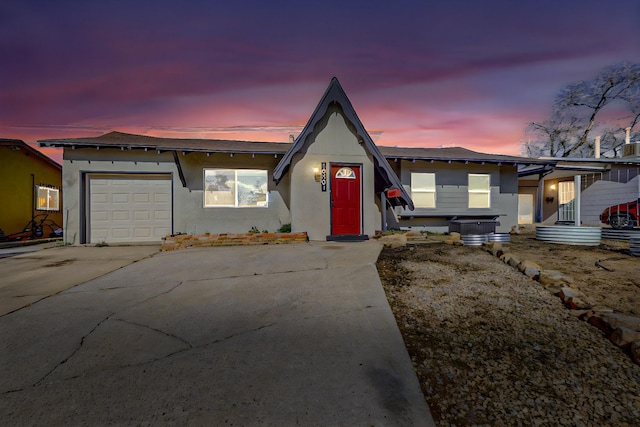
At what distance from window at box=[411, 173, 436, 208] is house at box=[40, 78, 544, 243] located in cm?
33

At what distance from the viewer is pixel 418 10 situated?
893 cm

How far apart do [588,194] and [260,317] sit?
20866mm

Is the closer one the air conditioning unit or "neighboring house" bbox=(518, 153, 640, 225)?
"neighboring house" bbox=(518, 153, 640, 225)

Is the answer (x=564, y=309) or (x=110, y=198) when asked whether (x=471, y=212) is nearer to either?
(x=564, y=309)

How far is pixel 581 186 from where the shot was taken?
1625 cm

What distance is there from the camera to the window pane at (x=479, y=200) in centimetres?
1285

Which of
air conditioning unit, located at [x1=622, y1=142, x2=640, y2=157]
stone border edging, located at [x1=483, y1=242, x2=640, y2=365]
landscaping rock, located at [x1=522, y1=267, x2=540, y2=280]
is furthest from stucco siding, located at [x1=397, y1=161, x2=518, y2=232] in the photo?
air conditioning unit, located at [x1=622, y1=142, x2=640, y2=157]

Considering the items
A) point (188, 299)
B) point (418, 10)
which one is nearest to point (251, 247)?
point (188, 299)

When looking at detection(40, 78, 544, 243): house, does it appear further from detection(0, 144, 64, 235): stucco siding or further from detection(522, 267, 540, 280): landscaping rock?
detection(0, 144, 64, 235): stucco siding

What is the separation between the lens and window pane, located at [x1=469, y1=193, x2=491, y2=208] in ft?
42.2

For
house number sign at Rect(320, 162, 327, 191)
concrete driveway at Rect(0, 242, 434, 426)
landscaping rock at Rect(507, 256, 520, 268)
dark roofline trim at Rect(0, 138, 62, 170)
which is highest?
dark roofline trim at Rect(0, 138, 62, 170)

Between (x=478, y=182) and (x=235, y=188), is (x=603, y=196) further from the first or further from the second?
(x=235, y=188)

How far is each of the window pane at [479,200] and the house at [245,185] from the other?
4.27 ft

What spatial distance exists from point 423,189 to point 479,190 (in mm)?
2845
